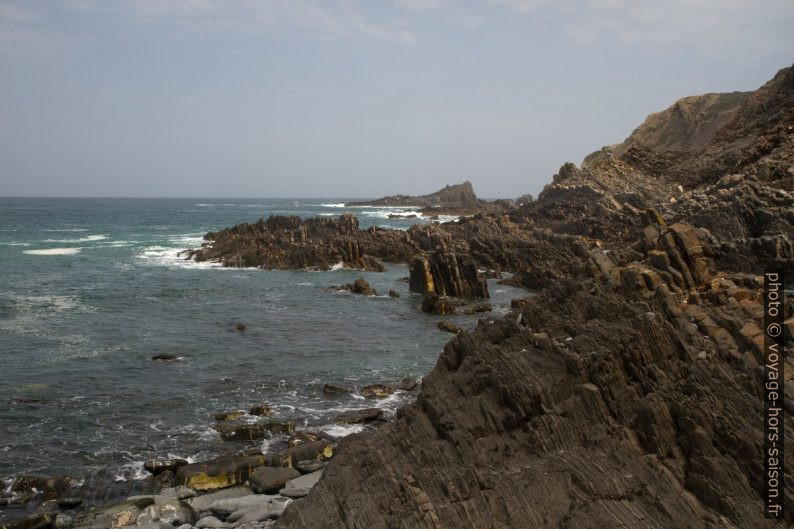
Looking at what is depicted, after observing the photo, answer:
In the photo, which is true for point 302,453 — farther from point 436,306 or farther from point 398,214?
point 398,214

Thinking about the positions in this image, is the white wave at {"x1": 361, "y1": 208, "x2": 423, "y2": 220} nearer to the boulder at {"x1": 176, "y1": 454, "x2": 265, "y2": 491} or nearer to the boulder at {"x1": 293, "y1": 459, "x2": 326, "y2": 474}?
the boulder at {"x1": 293, "y1": 459, "x2": 326, "y2": 474}

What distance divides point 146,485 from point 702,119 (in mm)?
127174

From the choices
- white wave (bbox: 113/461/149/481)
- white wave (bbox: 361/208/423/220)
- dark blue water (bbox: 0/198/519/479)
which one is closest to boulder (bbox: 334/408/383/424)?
dark blue water (bbox: 0/198/519/479)

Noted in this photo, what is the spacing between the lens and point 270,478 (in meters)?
16.4

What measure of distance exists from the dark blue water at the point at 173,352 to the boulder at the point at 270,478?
2504 millimetres

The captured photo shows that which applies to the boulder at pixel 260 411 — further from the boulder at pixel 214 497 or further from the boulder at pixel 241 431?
the boulder at pixel 214 497

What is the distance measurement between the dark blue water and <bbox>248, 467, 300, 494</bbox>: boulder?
2.50m

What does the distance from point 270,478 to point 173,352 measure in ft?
50.2

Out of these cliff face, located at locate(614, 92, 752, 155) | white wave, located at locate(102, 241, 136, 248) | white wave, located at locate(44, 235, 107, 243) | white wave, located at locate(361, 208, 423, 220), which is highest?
cliff face, located at locate(614, 92, 752, 155)

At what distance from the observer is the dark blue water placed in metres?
19.6

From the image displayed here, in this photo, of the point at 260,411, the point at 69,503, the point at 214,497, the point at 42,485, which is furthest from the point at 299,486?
the point at 42,485

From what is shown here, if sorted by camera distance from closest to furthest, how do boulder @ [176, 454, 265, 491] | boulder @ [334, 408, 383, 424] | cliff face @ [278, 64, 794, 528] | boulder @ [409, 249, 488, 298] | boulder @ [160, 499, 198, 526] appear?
1. cliff face @ [278, 64, 794, 528]
2. boulder @ [160, 499, 198, 526]
3. boulder @ [176, 454, 265, 491]
4. boulder @ [334, 408, 383, 424]
5. boulder @ [409, 249, 488, 298]

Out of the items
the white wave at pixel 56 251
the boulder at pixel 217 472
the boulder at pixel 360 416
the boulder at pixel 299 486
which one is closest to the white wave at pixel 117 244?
the white wave at pixel 56 251

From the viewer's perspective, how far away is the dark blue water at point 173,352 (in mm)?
19609
